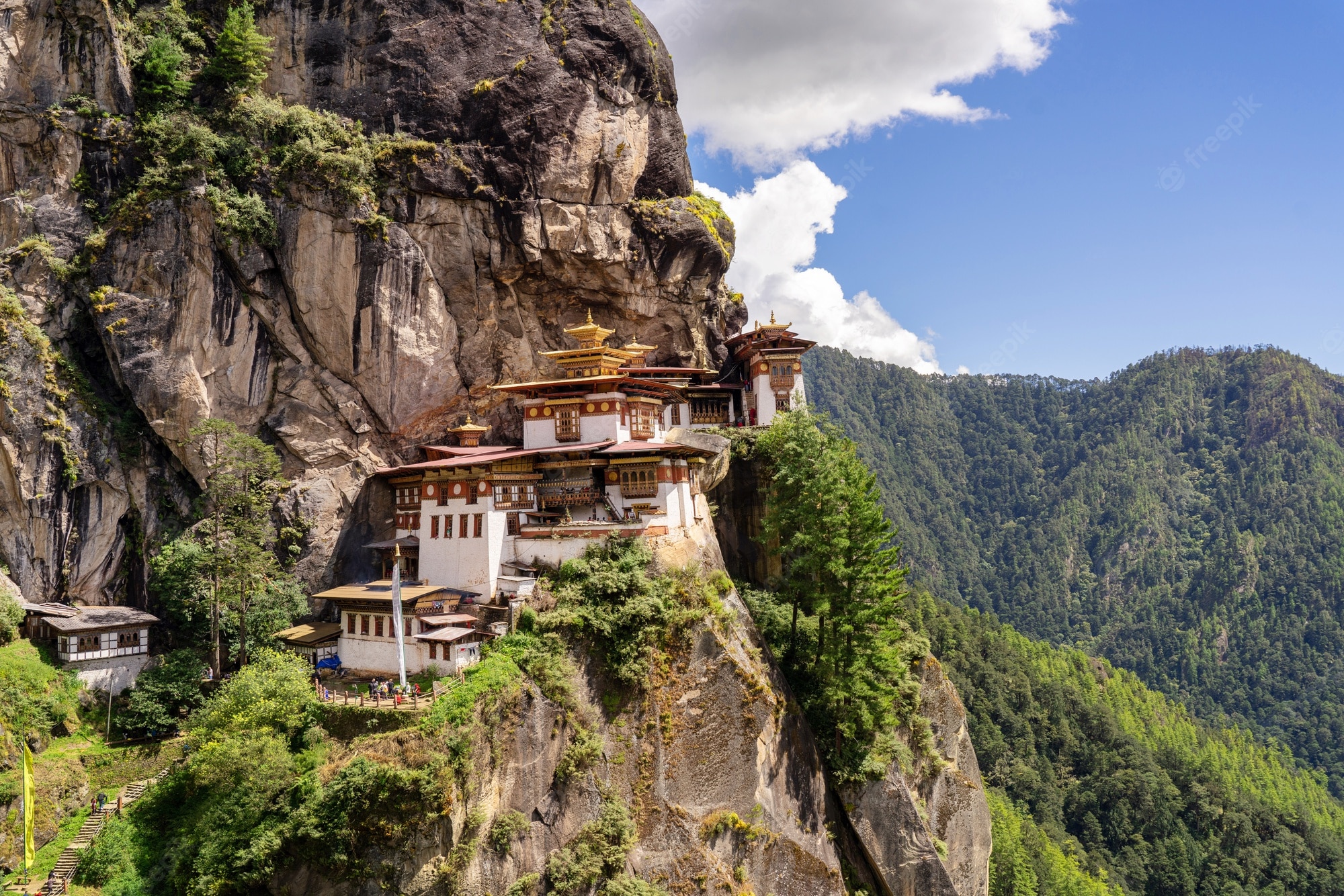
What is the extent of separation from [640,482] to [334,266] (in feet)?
56.6

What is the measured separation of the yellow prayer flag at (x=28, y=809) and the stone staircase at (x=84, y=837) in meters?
0.82

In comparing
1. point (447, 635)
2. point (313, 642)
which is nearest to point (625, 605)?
point (447, 635)

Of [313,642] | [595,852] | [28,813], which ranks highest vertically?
[313,642]

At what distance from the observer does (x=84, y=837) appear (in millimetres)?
28422

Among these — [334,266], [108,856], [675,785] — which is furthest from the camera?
[334,266]

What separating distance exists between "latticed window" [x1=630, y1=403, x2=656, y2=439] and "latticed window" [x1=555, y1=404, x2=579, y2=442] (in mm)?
2520

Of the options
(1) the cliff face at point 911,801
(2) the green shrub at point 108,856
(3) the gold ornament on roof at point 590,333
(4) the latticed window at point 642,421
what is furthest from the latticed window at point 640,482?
(2) the green shrub at point 108,856

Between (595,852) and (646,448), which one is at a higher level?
(646,448)

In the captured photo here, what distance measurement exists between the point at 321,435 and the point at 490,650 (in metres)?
15.3

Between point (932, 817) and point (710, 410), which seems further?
point (710, 410)

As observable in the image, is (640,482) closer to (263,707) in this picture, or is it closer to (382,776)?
(382,776)

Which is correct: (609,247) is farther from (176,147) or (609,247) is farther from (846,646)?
(846,646)

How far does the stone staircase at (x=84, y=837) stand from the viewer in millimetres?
26703

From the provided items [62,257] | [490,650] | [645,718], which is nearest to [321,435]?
[62,257]
